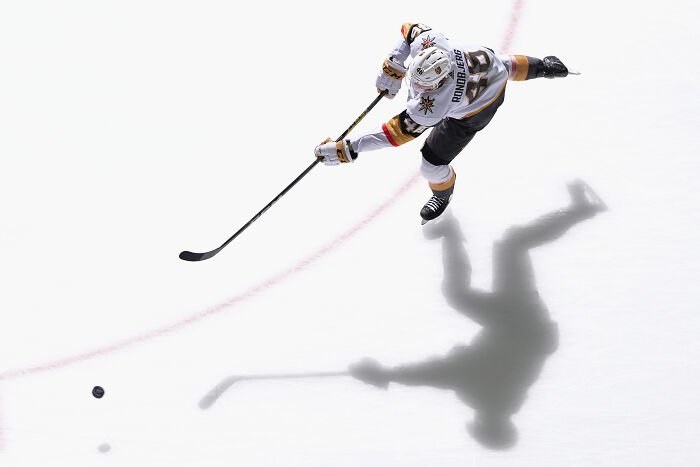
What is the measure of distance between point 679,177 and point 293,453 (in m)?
2.79

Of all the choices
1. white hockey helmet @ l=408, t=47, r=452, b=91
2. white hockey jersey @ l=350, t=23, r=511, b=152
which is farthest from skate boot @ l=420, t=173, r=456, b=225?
white hockey helmet @ l=408, t=47, r=452, b=91

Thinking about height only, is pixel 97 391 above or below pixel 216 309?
below

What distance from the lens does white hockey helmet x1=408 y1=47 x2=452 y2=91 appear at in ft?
12.8

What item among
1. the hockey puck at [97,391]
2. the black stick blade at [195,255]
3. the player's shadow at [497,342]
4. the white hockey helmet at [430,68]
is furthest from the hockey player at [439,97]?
the hockey puck at [97,391]

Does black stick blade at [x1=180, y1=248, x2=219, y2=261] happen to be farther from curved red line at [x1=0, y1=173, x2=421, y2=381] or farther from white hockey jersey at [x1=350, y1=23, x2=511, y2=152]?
white hockey jersey at [x1=350, y1=23, x2=511, y2=152]

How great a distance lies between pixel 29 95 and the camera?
601cm

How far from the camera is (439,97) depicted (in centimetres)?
400

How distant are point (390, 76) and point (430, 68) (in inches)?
33.0

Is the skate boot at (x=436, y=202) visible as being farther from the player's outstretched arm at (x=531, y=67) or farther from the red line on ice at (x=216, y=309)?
the player's outstretched arm at (x=531, y=67)

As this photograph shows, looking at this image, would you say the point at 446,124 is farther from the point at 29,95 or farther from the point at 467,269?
the point at 29,95

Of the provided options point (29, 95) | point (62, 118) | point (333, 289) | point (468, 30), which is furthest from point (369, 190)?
point (29, 95)

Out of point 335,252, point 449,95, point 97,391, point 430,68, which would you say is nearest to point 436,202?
point 335,252

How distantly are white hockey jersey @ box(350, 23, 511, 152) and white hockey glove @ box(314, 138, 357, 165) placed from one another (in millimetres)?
37

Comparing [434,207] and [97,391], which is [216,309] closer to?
[97,391]
